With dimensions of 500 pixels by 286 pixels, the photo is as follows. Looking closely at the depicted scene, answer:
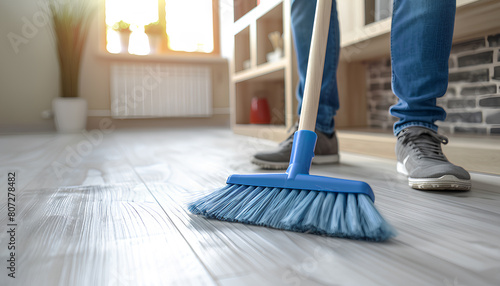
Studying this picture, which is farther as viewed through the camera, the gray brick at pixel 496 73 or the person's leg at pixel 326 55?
the gray brick at pixel 496 73

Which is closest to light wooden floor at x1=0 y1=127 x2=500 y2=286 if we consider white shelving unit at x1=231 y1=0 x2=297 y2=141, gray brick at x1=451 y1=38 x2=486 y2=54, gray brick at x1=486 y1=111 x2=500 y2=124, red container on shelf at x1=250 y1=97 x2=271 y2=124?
gray brick at x1=486 y1=111 x2=500 y2=124

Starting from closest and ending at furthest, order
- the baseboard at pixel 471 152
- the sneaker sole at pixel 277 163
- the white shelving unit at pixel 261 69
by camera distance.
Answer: the baseboard at pixel 471 152 < the sneaker sole at pixel 277 163 < the white shelving unit at pixel 261 69

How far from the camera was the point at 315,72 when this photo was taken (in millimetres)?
608

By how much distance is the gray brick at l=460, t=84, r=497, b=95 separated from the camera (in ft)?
4.18

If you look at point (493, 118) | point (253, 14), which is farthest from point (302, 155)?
point (253, 14)

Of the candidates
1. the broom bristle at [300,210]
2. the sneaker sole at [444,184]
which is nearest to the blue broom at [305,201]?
the broom bristle at [300,210]

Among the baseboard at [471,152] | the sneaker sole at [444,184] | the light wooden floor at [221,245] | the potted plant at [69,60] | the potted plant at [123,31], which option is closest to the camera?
the light wooden floor at [221,245]

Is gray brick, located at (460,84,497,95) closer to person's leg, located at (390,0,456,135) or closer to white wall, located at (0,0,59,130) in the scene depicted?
person's leg, located at (390,0,456,135)

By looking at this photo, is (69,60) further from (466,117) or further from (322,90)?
(466,117)

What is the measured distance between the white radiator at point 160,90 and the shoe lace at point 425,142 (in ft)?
10.7

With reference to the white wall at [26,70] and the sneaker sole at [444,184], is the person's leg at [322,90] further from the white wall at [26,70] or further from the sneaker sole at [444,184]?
the white wall at [26,70]

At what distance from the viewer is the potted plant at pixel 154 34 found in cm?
361

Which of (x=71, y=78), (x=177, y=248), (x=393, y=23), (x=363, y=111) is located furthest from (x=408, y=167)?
(x=71, y=78)

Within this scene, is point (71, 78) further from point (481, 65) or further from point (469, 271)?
point (469, 271)
